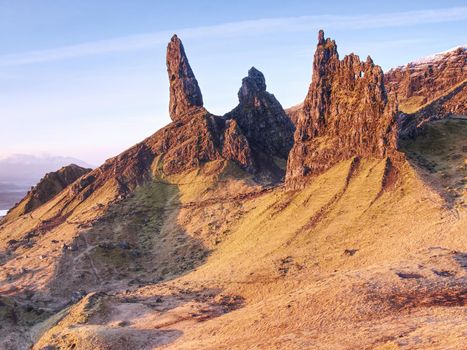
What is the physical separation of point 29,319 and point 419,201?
207 ft

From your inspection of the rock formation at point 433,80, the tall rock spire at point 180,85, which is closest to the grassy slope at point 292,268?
the tall rock spire at point 180,85

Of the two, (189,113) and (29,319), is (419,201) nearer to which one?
(29,319)

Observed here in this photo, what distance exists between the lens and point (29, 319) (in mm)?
73938

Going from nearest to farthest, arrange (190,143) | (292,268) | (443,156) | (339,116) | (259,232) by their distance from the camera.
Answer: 1. (292,268)
2. (443,156)
3. (259,232)
4. (339,116)
5. (190,143)

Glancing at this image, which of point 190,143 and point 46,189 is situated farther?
point 46,189

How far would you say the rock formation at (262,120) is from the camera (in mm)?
147875

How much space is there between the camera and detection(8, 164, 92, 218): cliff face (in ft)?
489

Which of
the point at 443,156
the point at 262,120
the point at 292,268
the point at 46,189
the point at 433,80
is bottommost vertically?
the point at 292,268

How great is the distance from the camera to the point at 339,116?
98.1m

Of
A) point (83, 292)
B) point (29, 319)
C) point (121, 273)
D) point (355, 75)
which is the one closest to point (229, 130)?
point (355, 75)

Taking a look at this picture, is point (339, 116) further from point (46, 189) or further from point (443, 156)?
point (46, 189)

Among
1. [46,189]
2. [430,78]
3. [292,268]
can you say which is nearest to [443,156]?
[292,268]

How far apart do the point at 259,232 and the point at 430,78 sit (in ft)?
421

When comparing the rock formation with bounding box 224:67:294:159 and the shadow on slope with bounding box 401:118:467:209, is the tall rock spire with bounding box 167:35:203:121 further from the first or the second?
the shadow on slope with bounding box 401:118:467:209
